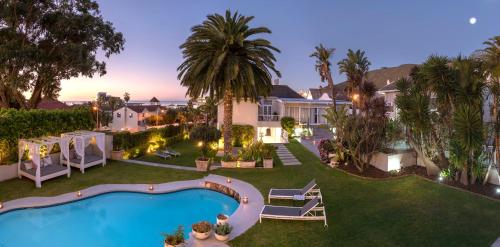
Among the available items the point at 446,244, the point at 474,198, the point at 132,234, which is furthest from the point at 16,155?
the point at 474,198

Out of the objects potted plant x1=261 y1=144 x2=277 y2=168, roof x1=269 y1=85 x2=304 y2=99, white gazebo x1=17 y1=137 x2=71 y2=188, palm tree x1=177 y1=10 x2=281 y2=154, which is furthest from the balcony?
white gazebo x1=17 y1=137 x2=71 y2=188

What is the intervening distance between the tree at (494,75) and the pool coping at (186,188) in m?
11.9

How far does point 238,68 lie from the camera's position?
20625 millimetres

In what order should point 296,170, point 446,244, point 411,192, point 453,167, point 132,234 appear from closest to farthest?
point 446,244 → point 132,234 → point 411,192 → point 453,167 → point 296,170

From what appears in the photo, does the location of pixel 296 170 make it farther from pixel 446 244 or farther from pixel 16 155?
pixel 16 155

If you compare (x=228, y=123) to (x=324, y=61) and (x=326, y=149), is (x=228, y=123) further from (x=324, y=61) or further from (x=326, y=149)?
(x=324, y=61)

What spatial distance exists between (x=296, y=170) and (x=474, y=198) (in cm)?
972

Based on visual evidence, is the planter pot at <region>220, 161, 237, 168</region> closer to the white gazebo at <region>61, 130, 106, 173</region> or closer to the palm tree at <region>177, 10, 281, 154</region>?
the palm tree at <region>177, 10, 281, 154</region>

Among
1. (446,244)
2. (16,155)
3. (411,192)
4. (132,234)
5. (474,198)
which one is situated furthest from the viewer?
(16,155)

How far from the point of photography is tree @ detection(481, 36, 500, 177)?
13.4 metres

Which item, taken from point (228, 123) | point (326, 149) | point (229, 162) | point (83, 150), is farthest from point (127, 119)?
point (326, 149)

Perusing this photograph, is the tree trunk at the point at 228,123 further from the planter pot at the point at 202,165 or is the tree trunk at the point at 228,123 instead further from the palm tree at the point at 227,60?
the planter pot at the point at 202,165

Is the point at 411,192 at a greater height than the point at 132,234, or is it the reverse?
the point at 411,192

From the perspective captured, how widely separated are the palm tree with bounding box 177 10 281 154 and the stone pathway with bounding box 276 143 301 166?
4496mm
